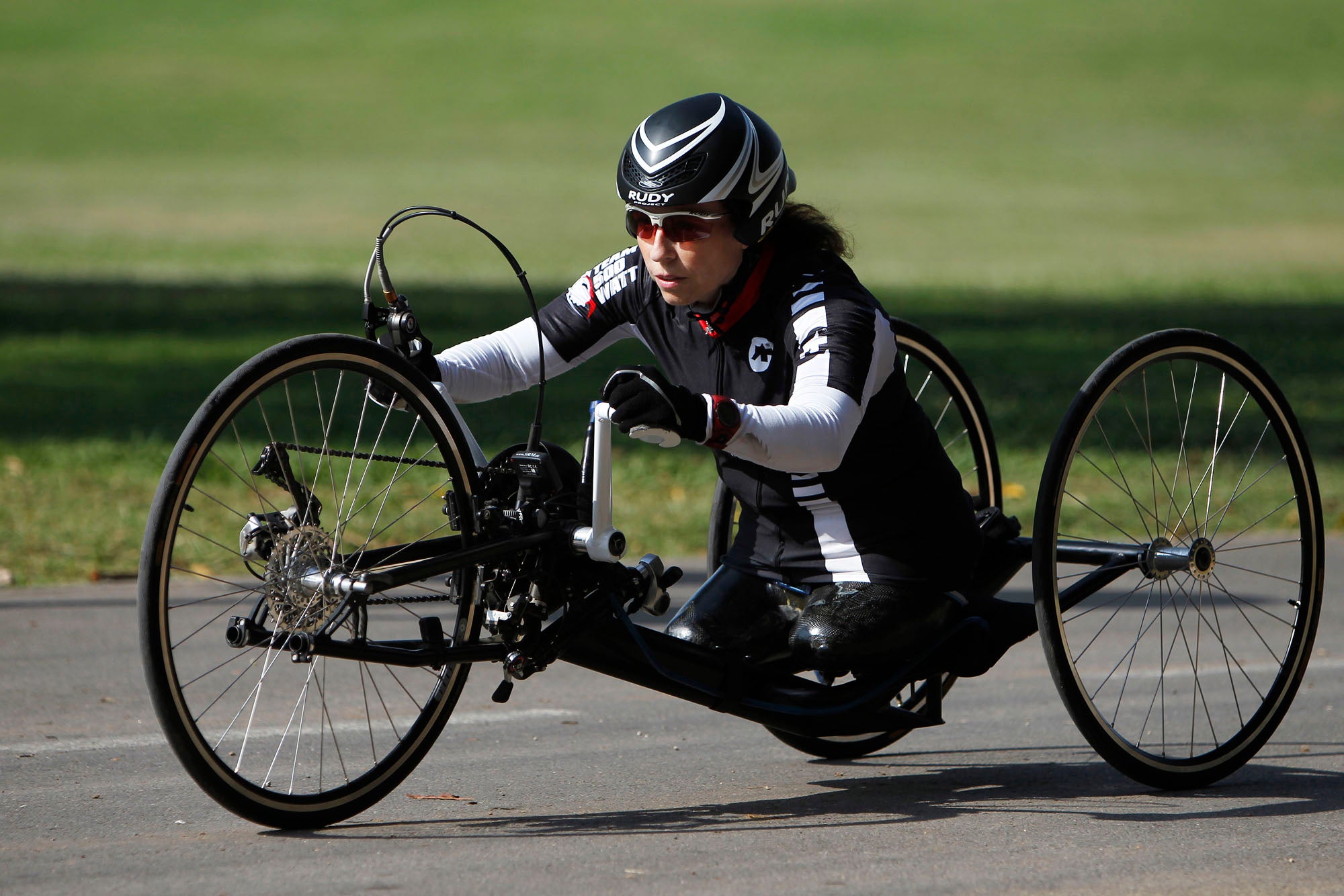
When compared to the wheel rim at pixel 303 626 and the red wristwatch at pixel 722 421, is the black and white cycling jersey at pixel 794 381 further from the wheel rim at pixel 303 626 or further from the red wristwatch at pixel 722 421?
the wheel rim at pixel 303 626

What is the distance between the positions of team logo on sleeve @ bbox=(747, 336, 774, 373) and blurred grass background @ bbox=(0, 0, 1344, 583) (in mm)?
3878

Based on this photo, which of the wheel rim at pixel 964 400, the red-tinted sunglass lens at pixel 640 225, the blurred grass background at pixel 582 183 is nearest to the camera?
the red-tinted sunglass lens at pixel 640 225

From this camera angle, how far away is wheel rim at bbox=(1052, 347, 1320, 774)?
15.2ft

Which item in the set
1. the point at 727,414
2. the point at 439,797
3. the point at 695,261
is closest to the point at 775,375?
the point at 695,261

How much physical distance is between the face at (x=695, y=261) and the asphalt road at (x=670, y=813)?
1.27 m

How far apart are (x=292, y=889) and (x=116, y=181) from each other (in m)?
38.1

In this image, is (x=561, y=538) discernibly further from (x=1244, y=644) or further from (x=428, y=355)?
(x=1244, y=644)

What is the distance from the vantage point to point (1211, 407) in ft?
41.2

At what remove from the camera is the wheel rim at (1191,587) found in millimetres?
4645

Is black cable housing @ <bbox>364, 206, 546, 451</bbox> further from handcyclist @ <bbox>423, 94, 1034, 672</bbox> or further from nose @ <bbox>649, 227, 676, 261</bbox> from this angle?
nose @ <bbox>649, 227, 676, 261</bbox>

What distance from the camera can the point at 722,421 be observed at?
379 centimetres

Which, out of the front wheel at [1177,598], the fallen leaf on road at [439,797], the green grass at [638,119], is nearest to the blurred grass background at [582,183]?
the green grass at [638,119]

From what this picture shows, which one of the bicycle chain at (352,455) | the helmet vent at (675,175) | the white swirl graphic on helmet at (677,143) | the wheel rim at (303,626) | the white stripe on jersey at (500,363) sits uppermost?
the white swirl graphic on helmet at (677,143)

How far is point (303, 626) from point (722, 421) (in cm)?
102
